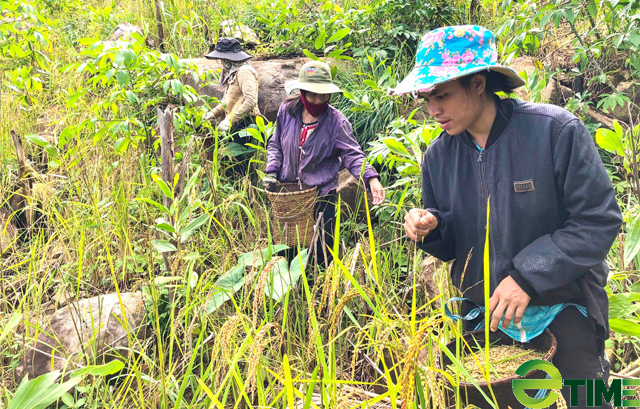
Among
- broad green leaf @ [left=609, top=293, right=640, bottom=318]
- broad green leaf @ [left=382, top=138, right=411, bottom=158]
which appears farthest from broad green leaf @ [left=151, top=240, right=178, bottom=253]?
broad green leaf @ [left=609, top=293, right=640, bottom=318]

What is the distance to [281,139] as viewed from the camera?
3367 mm

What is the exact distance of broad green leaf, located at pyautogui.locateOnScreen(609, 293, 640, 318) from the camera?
4.94ft

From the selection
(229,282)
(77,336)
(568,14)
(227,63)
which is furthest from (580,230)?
(227,63)

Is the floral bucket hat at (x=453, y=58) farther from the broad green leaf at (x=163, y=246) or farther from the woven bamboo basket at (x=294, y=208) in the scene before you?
the woven bamboo basket at (x=294, y=208)

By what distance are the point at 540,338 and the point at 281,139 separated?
89.5 inches

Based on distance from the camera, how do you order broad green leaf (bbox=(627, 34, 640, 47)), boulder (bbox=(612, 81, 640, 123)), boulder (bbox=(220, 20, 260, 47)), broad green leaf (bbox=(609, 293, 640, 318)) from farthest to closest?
boulder (bbox=(220, 20, 260, 47)) → boulder (bbox=(612, 81, 640, 123)) → broad green leaf (bbox=(627, 34, 640, 47)) → broad green leaf (bbox=(609, 293, 640, 318))

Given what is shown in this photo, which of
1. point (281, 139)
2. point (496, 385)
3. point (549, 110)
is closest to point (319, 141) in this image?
point (281, 139)

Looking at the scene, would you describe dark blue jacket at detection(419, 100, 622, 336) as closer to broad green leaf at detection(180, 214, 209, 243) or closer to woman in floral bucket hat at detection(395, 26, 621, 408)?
woman in floral bucket hat at detection(395, 26, 621, 408)

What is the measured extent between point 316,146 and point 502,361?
2.04 m

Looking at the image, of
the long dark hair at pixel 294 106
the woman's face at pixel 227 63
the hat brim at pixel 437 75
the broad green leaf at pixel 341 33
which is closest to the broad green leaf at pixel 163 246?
the hat brim at pixel 437 75

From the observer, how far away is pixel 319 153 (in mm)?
3234

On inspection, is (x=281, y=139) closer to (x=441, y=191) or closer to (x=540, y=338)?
(x=441, y=191)

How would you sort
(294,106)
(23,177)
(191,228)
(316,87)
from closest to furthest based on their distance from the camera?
(191,228) → (316,87) → (294,106) → (23,177)

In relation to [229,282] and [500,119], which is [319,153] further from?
[500,119]
